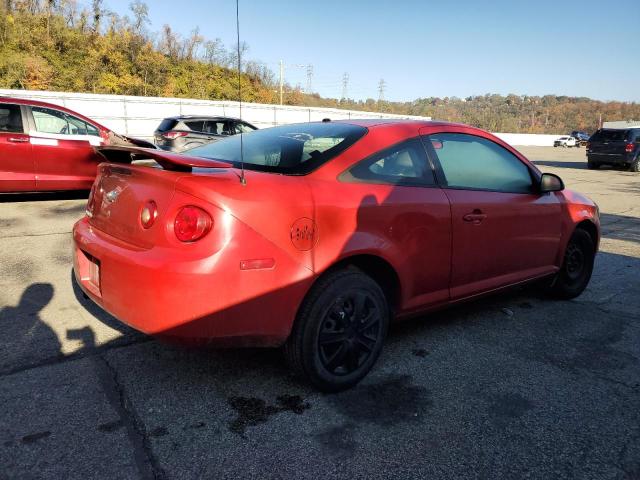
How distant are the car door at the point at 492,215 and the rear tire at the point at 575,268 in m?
0.32

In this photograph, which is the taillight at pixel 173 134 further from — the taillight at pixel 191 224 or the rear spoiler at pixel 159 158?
the taillight at pixel 191 224

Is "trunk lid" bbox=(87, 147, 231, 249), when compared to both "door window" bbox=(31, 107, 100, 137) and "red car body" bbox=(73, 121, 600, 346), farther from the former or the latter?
"door window" bbox=(31, 107, 100, 137)

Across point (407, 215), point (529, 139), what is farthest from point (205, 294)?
point (529, 139)

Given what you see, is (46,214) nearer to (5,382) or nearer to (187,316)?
(5,382)

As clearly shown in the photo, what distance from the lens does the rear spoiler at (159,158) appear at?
8.09 ft

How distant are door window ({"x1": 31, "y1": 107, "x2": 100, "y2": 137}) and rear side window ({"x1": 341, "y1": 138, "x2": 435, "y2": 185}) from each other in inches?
263

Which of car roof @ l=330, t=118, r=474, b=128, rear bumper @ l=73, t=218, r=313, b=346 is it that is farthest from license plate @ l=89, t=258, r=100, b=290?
car roof @ l=330, t=118, r=474, b=128

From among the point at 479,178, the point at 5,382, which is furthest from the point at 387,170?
the point at 5,382

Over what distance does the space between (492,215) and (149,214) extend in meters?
2.28

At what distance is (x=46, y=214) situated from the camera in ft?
24.0

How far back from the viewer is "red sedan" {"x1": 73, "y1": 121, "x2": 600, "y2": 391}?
2.38 m

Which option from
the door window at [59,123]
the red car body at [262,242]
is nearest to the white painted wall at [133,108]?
the door window at [59,123]

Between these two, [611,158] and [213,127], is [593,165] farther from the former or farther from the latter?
[213,127]

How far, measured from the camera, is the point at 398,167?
3.15m
